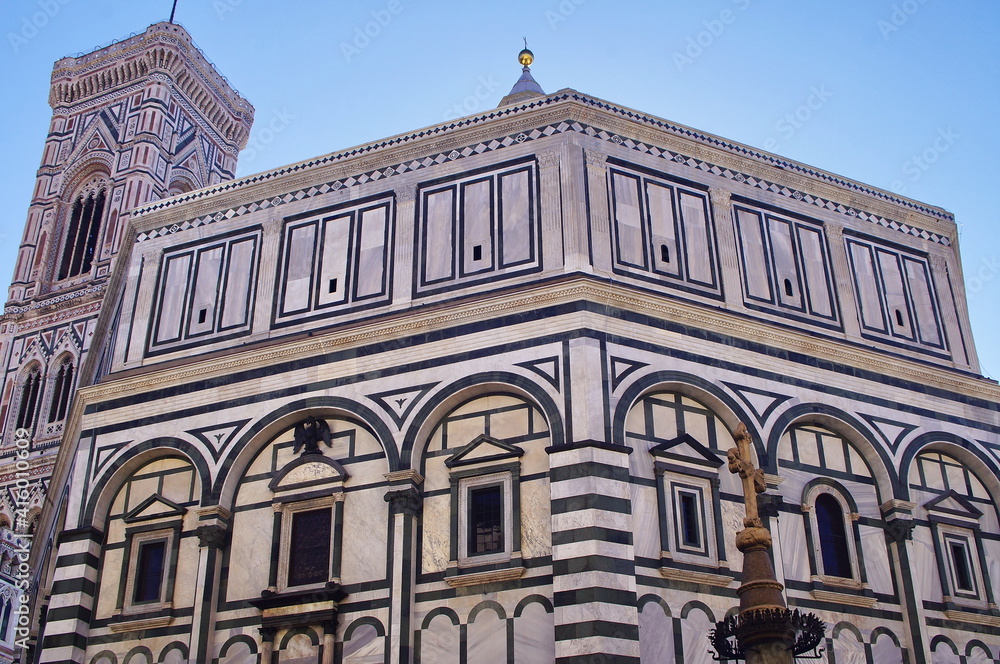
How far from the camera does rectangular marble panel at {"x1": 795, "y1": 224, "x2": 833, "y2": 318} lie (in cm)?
2022

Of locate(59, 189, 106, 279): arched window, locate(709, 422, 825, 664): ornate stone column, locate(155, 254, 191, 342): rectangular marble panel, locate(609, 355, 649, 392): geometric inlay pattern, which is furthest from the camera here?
locate(59, 189, 106, 279): arched window

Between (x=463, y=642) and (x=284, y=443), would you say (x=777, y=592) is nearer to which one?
(x=463, y=642)

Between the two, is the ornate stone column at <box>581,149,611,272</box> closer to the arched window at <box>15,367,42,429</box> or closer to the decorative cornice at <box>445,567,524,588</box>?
the decorative cornice at <box>445,567,524,588</box>

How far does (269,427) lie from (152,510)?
2.48m

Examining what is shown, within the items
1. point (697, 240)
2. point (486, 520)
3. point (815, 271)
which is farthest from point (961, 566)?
point (486, 520)

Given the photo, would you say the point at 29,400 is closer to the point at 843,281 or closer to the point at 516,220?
the point at 516,220

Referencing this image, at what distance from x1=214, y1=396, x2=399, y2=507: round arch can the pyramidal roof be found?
32.1ft

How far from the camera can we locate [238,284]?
2070 cm

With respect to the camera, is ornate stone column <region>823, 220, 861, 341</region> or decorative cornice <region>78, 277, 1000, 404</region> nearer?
decorative cornice <region>78, 277, 1000, 404</region>

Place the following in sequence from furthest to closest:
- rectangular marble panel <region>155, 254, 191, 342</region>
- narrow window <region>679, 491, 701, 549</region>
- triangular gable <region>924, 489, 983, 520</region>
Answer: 1. rectangular marble panel <region>155, 254, 191, 342</region>
2. triangular gable <region>924, 489, 983, 520</region>
3. narrow window <region>679, 491, 701, 549</region>

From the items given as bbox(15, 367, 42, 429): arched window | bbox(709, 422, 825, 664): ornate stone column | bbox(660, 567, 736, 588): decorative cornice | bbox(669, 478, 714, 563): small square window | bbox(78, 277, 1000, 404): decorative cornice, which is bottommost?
bbox(709, 422, 825, 664): ornate stone column

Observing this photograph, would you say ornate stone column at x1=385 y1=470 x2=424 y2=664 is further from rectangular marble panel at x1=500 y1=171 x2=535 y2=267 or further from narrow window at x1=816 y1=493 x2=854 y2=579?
narrow window at x1=816 y1=493 x2=854 y2=579

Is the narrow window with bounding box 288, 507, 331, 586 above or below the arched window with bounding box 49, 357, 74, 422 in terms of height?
below

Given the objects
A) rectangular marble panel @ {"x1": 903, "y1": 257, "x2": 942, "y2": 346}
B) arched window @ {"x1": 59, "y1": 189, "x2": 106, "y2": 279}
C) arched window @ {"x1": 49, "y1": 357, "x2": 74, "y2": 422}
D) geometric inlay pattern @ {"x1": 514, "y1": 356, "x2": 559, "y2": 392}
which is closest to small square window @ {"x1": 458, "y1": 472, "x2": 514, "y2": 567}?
geometric inlay pattern @ {"x1": 514, "y1": 356, "x2": 559, "y2": 392}
